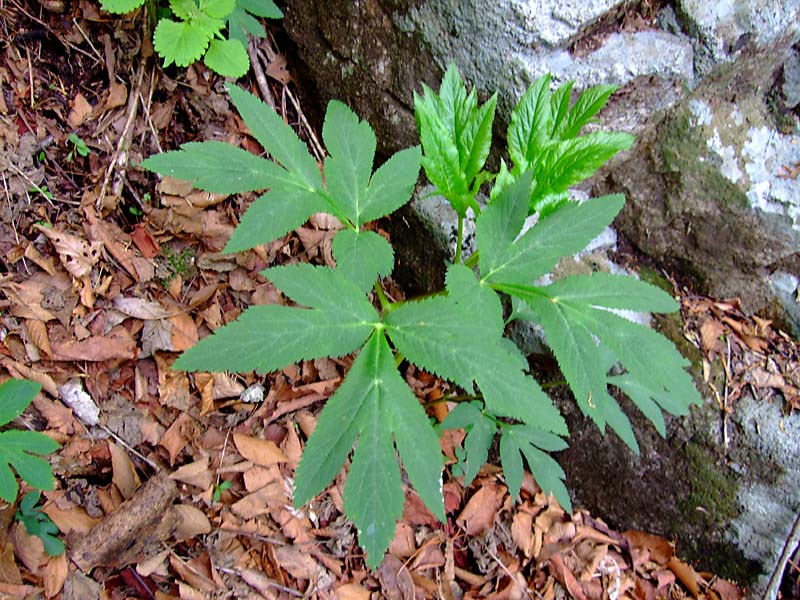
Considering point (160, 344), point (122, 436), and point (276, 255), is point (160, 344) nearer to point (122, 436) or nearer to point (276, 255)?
point (122, 436)

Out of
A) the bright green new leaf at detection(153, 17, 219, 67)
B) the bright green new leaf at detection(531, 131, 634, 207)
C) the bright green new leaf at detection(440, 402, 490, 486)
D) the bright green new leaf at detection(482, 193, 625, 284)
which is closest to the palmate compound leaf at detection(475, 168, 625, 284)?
the bright green new leaf at detection(482, 193, 625, 284)

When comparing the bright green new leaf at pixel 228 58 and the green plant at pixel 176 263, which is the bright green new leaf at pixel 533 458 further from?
the bright green new leaf at pixel 228 58

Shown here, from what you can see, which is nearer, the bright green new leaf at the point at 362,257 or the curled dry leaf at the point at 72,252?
the bright green new leaf at the point at 362,257

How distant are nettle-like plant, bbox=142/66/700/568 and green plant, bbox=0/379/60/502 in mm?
680

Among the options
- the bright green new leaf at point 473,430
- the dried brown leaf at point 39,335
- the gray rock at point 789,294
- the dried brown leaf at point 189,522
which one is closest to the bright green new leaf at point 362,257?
the bright green new leaf at point 473,430

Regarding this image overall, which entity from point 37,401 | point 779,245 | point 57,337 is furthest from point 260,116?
point 779,245

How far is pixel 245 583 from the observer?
194 cm

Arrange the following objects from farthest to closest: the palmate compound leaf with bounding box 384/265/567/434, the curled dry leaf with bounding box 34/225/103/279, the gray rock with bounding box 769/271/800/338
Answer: the gray rock with bounding box 769/271/800/338
the curled dry leaf with bounding box 34/225/103/279
the palmate compound leaf with bounding box 384/265/567/434

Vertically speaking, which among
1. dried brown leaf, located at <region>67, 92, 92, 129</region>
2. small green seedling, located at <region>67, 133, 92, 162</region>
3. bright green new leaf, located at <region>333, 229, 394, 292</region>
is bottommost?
small green seedling, located at <region>67, 133, 92, 162</region>

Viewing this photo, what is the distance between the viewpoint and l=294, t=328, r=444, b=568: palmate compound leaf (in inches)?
51.4

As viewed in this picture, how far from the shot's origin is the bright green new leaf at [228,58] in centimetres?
226

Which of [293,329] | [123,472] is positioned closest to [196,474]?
[123,472]

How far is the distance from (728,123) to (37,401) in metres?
2.96

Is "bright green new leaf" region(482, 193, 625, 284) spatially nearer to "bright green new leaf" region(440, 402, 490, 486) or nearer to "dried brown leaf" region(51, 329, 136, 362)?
"bright green new leaf" region(440, 402, 490, 486)
